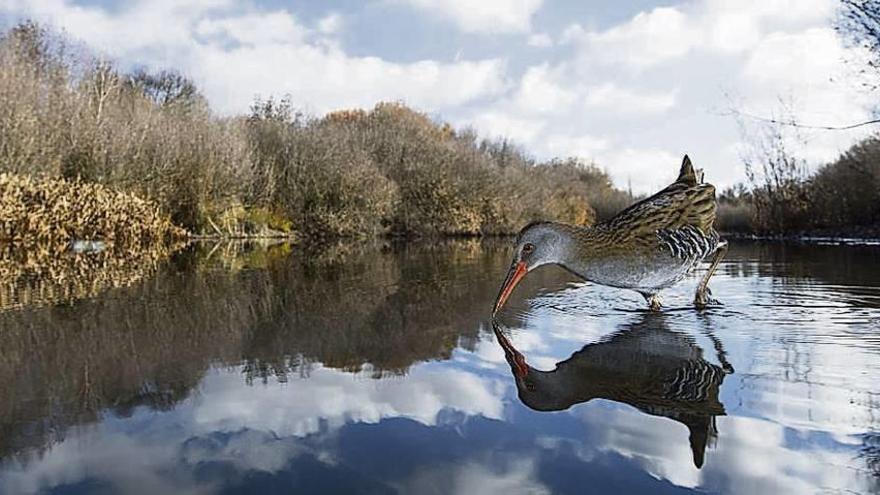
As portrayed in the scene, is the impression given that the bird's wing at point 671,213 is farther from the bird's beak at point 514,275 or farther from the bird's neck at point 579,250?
the bird's beak at point 514,275

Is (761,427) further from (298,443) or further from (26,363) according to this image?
(26,363)

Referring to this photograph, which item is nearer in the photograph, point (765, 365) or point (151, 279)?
point (765, 365)

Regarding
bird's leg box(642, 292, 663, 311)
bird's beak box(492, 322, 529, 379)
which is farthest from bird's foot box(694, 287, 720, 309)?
bird's beak box(492, 322, 529, 379)

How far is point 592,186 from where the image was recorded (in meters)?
62.4

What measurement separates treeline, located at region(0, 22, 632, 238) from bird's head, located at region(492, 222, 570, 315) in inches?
626

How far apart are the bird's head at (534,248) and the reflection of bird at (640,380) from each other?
27.6 inches

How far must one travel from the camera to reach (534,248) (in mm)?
4973

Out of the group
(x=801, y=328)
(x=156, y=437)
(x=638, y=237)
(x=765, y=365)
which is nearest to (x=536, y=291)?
(x=638, y=237)

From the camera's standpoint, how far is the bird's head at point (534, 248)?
4.97 metres

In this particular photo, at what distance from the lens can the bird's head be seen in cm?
497

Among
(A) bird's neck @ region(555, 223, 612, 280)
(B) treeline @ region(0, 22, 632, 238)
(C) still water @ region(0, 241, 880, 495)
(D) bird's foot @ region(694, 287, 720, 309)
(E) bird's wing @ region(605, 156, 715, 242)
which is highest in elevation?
(B) treeline @ region(0, 22, 632, 238)

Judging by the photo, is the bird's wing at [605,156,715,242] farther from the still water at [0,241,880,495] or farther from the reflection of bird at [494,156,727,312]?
the still water at [0,241,880,495]

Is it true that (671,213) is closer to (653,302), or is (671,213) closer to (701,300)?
(653,302)

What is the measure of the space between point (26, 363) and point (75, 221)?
1610cm
